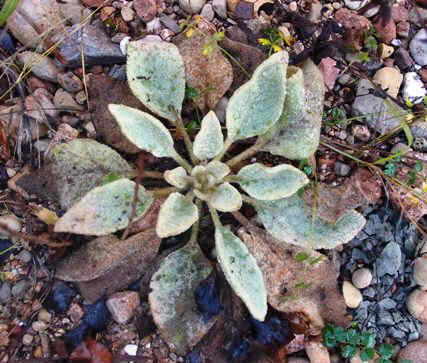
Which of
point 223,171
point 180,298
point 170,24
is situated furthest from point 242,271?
point 170,24

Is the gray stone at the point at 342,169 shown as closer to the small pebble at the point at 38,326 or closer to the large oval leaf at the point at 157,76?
the large oval leaf at the point at 157,76

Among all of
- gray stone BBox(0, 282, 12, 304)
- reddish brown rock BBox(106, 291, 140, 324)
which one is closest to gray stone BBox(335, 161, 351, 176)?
reddish brown rock BBox(106, 291, 140, 324)

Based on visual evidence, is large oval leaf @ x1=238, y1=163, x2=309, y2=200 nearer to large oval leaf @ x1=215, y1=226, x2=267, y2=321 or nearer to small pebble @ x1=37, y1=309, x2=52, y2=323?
large oval leaf @ x1=215, y1=226, x2=267, y2=321

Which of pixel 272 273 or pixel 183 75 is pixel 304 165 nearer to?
pixel 272 273

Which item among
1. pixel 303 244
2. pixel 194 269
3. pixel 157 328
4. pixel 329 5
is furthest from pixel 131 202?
pixel 329 5

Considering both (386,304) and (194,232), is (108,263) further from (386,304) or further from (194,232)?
(386,304)

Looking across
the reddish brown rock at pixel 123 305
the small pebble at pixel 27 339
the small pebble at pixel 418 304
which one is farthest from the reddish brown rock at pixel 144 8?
the small pebble at pixel 418 304
